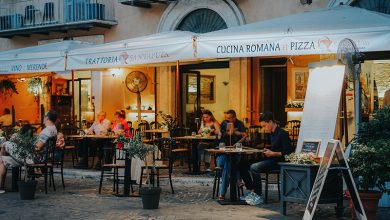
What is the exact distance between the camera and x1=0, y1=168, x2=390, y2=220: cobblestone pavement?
33.1 ft

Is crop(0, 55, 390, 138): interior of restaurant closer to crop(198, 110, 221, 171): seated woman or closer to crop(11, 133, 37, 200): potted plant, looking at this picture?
crop(198, 110, 221, 171): seated woman

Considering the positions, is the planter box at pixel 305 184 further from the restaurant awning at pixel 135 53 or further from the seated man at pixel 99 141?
the seated man at pixel 99 141

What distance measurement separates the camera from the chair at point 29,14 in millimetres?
23688

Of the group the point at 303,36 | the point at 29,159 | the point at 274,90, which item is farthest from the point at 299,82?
the point at 29,159

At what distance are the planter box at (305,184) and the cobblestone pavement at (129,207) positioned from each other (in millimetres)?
363

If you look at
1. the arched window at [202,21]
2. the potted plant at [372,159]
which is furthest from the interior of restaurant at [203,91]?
the potted plant at [372,159]

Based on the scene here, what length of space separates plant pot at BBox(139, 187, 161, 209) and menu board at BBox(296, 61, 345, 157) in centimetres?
252

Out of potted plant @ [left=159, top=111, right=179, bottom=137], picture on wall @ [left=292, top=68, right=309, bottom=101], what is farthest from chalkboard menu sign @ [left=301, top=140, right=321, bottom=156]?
picture on wall @ [left=292, top=68, right=309, bottom=101]

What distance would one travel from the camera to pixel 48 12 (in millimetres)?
23266

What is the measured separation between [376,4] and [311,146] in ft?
23.2

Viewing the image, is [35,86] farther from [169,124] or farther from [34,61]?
[34,61]

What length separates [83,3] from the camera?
2197 cm

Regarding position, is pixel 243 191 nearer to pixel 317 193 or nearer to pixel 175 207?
pixel 175 207

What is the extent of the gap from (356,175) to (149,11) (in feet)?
42.7
